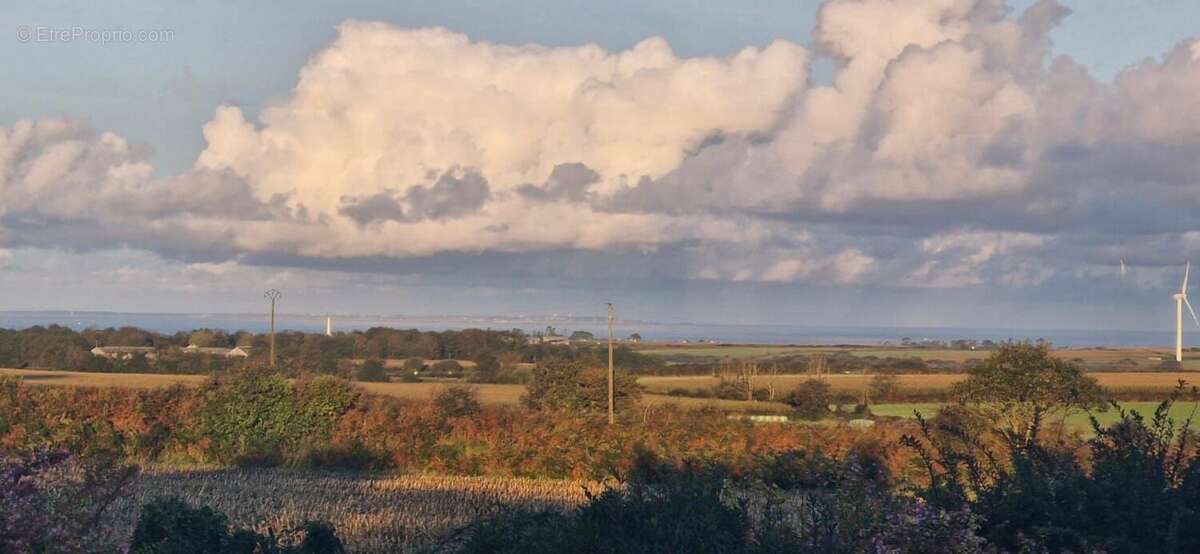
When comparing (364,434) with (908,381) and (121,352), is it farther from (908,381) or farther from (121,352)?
(121,352)

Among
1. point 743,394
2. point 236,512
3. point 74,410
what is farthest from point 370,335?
point 236,512

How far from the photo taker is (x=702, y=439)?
31.5 meters

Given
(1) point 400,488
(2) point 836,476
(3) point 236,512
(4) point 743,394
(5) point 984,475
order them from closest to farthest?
(2) point 836,476, (5) point 984,475, (3) point 236,512, (1) point 400,488, (4) point 743,394

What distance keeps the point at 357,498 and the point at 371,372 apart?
5738 cm

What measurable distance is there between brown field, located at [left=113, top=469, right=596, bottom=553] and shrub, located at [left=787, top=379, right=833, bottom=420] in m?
32.2

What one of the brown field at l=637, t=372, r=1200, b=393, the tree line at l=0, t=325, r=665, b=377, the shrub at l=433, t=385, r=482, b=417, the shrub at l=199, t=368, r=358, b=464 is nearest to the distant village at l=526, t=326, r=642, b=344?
the tree line at l=0, t=325, r=665, b=377

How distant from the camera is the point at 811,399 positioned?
63.4 m

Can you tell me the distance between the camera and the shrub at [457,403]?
3472 centimetres

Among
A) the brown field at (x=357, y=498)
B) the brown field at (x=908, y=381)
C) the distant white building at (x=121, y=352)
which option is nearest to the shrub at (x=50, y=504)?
the brown field at (x=357, y=498)

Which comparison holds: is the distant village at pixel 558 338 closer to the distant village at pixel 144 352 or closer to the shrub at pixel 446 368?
the shrub at pixel 446 368

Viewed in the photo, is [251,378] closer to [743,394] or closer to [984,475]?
[984,475]

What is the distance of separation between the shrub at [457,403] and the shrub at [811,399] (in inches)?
928

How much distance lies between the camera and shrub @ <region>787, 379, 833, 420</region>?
58531mm

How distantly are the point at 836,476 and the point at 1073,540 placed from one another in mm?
1606
